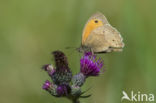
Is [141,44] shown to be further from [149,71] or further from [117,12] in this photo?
[117,12]

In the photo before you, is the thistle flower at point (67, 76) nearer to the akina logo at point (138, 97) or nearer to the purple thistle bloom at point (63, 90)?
the purple thistle bloom at point (63, 90)

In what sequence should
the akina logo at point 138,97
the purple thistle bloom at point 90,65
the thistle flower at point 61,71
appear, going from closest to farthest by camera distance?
the thistle flower at point 61,71 < the purple thistle bloom at point 90,65 < the akina logo at point 138,97

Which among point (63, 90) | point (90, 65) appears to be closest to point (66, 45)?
point (90, 65)

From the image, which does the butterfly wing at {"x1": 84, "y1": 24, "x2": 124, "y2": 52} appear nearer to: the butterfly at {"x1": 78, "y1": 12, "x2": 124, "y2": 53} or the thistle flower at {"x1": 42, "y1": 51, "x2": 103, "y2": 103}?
the butterfly at {"x1": 78, "y1": 12, "x2": 124, "y2": 53}

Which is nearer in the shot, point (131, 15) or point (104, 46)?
point (104, 46)

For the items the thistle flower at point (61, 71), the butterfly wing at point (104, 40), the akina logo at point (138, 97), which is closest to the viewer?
the thistle flower at point (61, 71)

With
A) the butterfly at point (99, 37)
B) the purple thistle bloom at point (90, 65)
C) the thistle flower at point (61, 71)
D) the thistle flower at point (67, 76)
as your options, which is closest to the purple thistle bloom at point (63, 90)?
the thistle flower at point (67, 76)

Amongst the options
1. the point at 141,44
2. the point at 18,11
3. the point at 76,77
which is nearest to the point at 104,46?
the point at 76,77
